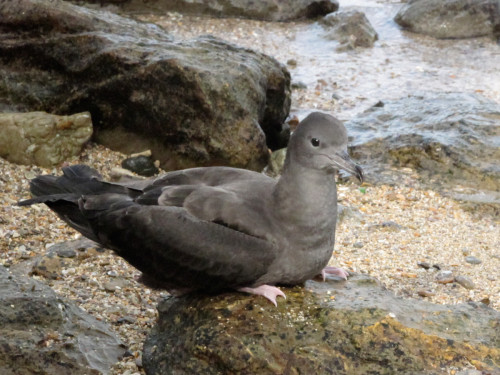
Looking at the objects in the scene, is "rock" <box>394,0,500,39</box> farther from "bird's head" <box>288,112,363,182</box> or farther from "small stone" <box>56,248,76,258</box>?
"bird's head" <box>288,112,363,182</box>

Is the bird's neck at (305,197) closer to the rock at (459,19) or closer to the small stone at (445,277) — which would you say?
the small stone at (445,277)

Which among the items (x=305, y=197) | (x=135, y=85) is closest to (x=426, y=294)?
(x=305, y=197)

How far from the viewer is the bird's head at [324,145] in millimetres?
4438

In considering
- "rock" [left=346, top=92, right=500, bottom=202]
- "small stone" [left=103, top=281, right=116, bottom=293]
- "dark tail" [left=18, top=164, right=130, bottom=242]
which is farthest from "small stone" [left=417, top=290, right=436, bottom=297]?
"dark tail" [left=18, top=164, right=130, bottom=242]

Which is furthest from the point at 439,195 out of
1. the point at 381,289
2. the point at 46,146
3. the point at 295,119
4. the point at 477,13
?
the point at 477,13

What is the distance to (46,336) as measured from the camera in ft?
14.1

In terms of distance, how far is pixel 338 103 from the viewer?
33.1 feet

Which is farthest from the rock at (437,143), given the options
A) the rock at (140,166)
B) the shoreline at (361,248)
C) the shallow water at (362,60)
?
the rock at (140,166)

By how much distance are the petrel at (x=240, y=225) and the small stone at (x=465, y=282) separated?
1.67 m

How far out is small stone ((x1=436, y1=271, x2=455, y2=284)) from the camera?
231 inches

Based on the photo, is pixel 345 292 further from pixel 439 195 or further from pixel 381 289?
pixel 439 195

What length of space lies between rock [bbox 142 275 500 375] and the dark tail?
33.0 inches

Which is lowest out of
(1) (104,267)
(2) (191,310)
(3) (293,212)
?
(1) (104,267)

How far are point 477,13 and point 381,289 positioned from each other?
8908mm
